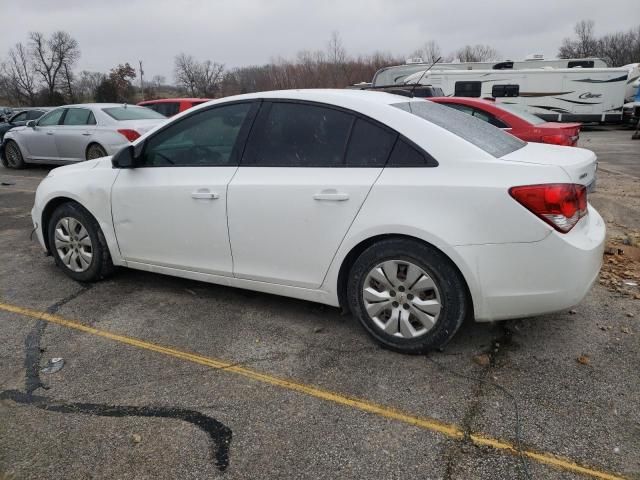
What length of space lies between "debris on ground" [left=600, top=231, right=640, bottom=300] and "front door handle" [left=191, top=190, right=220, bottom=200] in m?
3.24

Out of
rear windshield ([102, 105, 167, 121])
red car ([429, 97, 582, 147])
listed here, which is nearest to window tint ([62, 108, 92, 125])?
rear windshield ([102, 105, 167, 121])

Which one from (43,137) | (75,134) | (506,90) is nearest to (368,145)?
(75,134)

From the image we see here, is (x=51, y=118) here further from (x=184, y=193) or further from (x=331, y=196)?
(x=331, y=196)

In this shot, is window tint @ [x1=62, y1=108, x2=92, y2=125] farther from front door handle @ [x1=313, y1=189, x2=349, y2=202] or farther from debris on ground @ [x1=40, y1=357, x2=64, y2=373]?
front door handle @ [x1=313, y1=189, x2=349, y2=202]

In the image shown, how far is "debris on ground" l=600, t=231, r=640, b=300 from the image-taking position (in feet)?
13.9

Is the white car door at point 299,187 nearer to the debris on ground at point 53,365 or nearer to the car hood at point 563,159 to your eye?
the car hood at point 563,159

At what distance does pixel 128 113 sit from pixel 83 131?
981 millimetres

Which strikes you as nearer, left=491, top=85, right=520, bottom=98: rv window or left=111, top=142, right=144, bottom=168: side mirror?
left=111, top=142, right=144, bottom=168: side mirror

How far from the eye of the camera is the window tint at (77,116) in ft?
35.3

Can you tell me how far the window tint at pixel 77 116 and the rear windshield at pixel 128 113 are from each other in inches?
17.7

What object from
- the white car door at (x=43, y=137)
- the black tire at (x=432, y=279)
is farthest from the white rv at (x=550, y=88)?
the black tire at (x=432, y=279)

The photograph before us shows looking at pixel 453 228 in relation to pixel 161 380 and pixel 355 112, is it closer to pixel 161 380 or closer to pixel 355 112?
pixel 355 112

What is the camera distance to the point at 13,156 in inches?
507

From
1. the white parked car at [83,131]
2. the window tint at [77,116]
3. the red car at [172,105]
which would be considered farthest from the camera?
the red car at [172,105]
